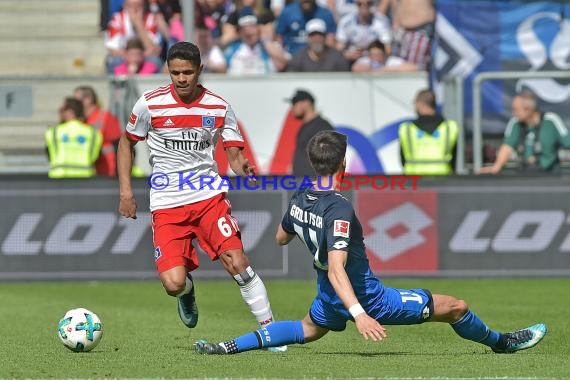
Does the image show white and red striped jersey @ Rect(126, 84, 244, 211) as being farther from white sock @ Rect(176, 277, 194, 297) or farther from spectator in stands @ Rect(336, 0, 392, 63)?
spectator in stands @ Rect(336, 0, 392, 63)

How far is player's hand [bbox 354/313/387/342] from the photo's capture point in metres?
7.11

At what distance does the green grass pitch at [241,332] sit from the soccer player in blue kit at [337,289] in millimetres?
157

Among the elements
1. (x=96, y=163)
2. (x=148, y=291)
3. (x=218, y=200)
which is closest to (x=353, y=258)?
(x=218, y=200)

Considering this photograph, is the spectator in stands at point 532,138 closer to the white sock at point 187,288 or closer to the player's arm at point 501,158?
the player's arm at point 501,158

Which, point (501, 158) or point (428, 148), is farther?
point (501, 158)

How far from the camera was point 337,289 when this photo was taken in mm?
7582

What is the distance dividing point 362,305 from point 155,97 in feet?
8.01

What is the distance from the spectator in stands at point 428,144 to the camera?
16188 mm

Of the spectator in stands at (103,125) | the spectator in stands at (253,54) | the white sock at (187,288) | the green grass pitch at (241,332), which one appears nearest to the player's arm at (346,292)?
the green grass pitch at (241,332)

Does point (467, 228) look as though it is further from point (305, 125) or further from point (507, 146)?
point (305, 125)

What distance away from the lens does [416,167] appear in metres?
16.4

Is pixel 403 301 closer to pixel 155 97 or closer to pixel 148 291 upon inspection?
pixel 155 97

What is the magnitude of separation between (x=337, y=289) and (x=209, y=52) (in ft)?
39.5

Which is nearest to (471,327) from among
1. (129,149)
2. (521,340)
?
(521,340)
